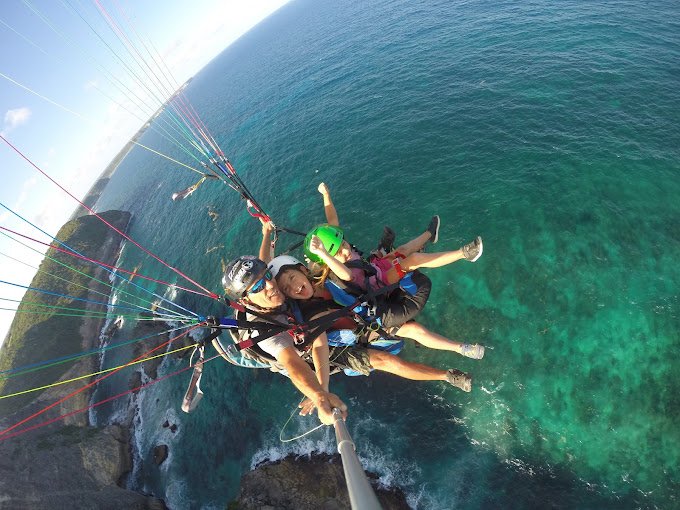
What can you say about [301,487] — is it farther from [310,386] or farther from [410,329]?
[310,386]

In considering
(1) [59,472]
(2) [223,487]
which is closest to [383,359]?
(2) [223,487]

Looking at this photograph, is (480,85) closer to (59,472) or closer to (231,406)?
(231,406)

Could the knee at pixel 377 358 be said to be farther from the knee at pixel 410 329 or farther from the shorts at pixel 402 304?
the shorts at pixel 402 304

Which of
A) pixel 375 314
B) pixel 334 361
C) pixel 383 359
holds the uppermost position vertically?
pixel 375 314

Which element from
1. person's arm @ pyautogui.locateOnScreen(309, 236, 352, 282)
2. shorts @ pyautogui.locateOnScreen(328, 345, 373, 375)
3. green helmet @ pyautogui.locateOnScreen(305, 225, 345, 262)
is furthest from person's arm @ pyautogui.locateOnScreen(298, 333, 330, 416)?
green helmet @ pyautogui.locateOnScreen(305, 225, 345, 262)

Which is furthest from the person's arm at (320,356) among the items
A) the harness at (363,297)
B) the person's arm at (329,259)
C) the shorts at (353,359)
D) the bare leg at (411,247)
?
the bare leg at (411,247)

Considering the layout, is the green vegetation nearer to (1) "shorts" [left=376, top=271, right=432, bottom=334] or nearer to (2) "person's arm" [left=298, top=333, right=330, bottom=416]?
(2) "person's arm" [left=298, top=333, right=330, bottom=416]
